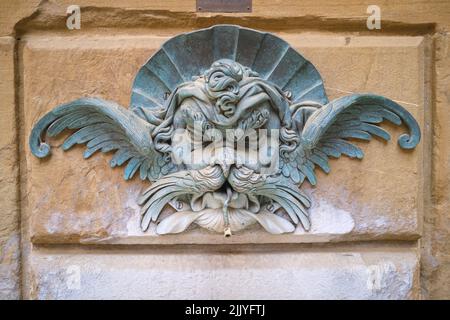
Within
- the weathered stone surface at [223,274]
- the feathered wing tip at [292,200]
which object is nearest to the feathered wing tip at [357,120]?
the feathered wing tip at [292,200]

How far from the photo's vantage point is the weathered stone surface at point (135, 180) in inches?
39.9

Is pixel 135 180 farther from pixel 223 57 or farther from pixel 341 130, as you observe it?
pixel 341 130

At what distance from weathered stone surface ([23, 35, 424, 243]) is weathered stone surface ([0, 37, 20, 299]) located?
0.03 metres

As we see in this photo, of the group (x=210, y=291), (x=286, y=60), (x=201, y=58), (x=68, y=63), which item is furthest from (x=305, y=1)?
(x=210, y=291)

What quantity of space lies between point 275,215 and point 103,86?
18.9 inches

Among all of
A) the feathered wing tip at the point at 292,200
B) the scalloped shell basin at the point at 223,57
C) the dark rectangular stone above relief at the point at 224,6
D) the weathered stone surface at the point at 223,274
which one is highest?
the dark rectangular stone above relief at the point at 224,6

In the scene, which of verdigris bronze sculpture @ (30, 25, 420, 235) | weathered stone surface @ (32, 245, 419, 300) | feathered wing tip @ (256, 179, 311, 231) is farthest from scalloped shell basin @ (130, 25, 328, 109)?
weathered stone surface @ (32, 245, 419, 300)

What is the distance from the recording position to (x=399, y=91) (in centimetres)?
103

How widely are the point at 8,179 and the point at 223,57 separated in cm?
56

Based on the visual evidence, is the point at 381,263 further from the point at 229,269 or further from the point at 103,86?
the point at 103,86

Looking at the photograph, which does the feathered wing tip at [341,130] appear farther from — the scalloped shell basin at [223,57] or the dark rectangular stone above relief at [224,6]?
the dark rectangular stone above relief at [224,6]

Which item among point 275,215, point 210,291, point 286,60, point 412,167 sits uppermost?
point 286,60

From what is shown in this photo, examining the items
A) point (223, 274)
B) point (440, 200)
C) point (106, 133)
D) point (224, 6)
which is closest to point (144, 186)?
point (106, 133)

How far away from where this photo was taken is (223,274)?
1.01m
